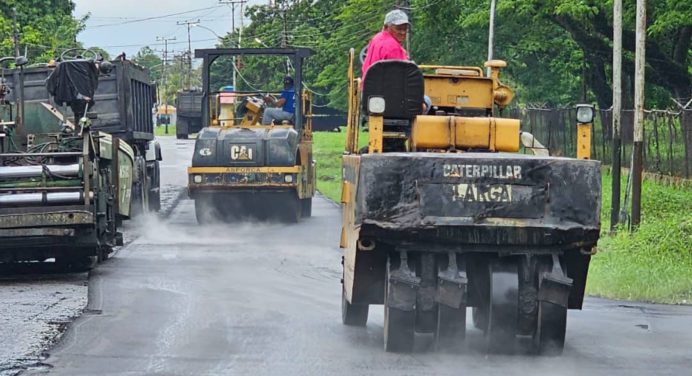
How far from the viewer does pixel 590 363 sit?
919 centimetres

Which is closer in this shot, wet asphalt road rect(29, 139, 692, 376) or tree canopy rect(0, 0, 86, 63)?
wet asphalt road rect(29, 139, 692, 376)

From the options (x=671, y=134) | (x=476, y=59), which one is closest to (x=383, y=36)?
(x=671, y=134)

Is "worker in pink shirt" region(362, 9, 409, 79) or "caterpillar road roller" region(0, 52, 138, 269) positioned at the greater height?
"worker in pink shirt" region(362, 9, 409, 79)

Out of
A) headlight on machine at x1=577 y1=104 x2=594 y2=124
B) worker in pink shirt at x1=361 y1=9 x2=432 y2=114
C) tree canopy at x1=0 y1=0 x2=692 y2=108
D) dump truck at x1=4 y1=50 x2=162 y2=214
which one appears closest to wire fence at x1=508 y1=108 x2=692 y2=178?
tree canopy at x1=0 y1=0 x2=692 y2=108

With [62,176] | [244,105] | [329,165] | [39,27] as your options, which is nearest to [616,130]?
[244,105]

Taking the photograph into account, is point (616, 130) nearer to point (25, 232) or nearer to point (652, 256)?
point (652, 256)

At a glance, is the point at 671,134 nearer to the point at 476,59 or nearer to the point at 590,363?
the point at 590,363

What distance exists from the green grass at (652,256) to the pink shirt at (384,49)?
7.57ft

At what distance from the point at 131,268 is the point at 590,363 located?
26.2 feet

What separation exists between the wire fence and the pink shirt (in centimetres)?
1060

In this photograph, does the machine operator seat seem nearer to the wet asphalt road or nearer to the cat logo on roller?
the wet asphalt road

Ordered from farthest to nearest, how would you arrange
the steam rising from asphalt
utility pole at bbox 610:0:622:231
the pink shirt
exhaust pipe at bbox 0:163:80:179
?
utility pole at bbox 610:0:622:231
the steam rising from asphalt
exhaust pipe at bbox 0:163:80:179
the pink shirt

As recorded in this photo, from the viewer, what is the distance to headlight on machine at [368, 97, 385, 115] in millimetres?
9430

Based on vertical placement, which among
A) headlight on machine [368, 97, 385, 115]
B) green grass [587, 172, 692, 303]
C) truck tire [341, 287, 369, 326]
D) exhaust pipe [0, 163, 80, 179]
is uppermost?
headlight on machine [368, 97, 385, 115]
